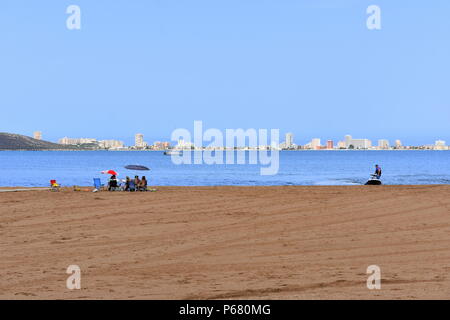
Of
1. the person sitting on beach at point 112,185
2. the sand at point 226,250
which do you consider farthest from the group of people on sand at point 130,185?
the sand at point 226,250

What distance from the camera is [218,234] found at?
14758 mm

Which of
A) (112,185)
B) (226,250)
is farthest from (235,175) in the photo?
(226,250)

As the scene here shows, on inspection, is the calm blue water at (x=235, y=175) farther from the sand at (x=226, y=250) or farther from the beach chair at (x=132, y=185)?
the sand at (x=226, y=250)

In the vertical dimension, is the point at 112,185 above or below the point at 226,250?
above

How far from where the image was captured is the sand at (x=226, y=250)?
9039 mm

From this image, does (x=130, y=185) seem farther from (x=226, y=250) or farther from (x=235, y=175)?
(x=235, y=175)

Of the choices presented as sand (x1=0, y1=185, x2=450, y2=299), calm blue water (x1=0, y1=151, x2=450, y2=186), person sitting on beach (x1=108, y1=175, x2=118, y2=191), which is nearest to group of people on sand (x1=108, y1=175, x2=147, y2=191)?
person sitting on beach (x1=108, y1=175, x2=118, y2=191)

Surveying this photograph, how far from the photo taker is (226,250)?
1255cm

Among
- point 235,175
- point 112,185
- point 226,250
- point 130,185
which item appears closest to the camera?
point 226,250

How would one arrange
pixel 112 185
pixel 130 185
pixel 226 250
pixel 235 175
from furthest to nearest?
1. pixel 235 175
2. pixel 112 185
3. pixel 130 185
4. pixel 226 250

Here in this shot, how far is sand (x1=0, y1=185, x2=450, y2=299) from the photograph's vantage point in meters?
9.04
